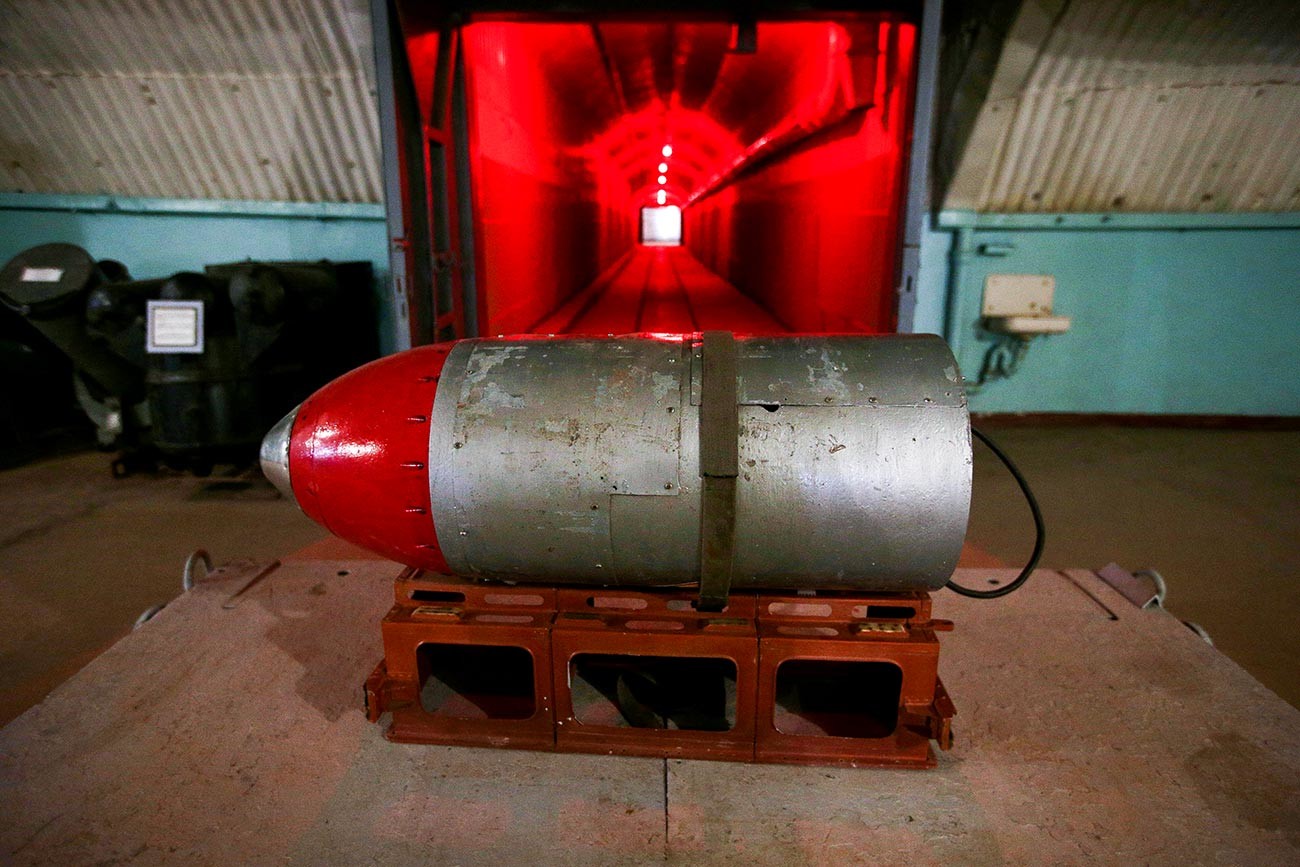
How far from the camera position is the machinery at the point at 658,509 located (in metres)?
1.59

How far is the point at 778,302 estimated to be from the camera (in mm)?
5777

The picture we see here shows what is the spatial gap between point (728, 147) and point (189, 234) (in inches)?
246

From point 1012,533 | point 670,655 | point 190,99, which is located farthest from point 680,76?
point 670,655

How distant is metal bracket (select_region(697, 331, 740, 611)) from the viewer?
1562 mm

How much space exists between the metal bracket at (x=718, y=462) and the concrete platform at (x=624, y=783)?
1.84 feet

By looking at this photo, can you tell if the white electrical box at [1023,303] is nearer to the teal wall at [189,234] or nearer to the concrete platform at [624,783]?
the concrete platform at [624,783]

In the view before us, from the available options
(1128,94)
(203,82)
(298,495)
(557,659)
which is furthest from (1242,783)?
(203,82)

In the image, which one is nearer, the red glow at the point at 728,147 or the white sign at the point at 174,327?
the red glow at the point at 728,147

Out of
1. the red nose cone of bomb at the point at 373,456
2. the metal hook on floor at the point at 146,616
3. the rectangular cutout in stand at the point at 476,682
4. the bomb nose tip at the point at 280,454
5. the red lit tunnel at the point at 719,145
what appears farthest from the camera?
the red lit tunnel at the point at 719,145

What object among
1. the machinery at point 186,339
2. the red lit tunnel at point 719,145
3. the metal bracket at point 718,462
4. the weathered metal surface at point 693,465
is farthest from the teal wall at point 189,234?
the metal bracket at point 718,462

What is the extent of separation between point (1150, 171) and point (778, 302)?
2967mm

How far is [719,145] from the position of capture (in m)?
9.80

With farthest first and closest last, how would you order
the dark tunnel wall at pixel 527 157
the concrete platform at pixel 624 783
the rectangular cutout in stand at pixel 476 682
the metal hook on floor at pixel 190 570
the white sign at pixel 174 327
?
the white sign at pixel 174 327
the dark tunnel wall at pixel 527 157
the metal hook on floor at pixel 190 570
the rectangular cutout in stand at pixel 476 682
the concrete platform at pixel 624 783

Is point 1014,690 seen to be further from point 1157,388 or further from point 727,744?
point 1157,388
